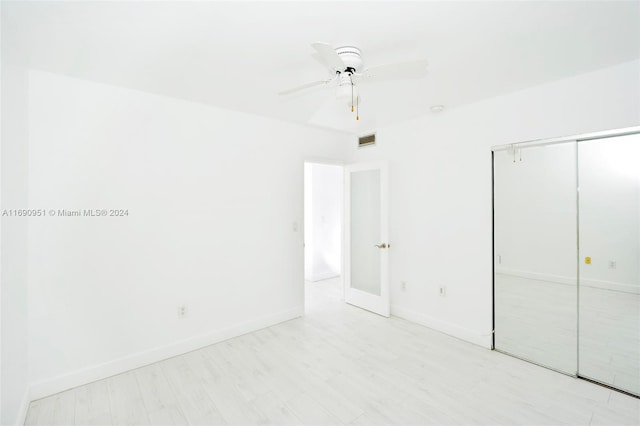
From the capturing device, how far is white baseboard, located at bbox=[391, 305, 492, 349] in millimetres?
2988

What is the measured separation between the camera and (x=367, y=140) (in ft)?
13.7

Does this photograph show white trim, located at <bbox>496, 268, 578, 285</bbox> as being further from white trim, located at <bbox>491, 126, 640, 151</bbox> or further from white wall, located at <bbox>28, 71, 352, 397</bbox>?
white wall, located at <bbox>28, 71, 352, 397</bbox>

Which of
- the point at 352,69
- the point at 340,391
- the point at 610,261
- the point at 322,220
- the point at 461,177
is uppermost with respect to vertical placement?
the point at 352,69

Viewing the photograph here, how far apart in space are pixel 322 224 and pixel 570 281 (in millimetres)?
3756

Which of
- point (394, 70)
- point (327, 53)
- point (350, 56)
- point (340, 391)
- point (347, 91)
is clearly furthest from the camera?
point (340, 391)

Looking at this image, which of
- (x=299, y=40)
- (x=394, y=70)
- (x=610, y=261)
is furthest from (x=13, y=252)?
(x=610, y=261)

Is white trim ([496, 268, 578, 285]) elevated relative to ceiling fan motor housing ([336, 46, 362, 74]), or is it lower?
lower

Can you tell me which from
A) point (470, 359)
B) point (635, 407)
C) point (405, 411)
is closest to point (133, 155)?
point (405, 411)

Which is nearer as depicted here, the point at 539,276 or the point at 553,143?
the point at 553,143

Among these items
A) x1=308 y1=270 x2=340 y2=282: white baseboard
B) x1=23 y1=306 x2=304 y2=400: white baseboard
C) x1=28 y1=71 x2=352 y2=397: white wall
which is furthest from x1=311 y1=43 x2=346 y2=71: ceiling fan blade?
x1=308 y1=270 x2=340 y2=282: white baseboard

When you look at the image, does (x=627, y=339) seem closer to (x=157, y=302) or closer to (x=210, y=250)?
(x=210, y=250)

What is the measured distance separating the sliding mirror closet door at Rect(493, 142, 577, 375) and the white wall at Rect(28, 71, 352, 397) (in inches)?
92.7

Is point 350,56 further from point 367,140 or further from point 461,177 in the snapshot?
point 367,140

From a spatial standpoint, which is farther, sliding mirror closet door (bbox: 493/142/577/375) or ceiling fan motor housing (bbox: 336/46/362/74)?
sliding mirror closet door (bbox: 493/142/577/375)
